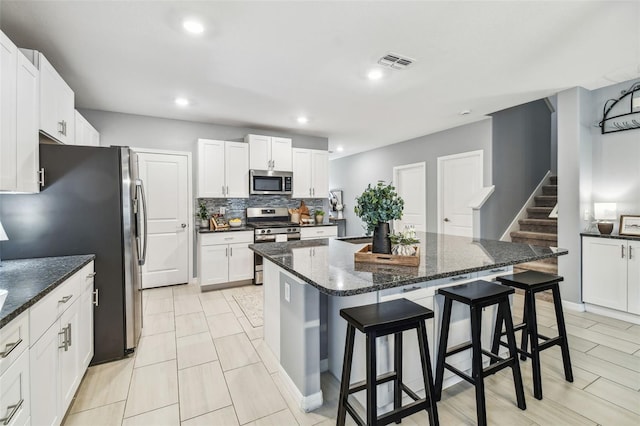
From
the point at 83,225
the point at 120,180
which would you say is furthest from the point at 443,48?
the point at 83,225

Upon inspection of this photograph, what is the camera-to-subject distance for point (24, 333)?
4.08 feet

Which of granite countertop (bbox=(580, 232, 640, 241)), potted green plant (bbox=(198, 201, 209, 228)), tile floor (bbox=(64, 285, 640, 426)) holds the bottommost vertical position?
tile floor (bbox=(64, 285, 640, 426))

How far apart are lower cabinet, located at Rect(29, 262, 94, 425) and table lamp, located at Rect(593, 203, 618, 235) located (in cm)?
478

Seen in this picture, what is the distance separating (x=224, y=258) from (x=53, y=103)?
260cm

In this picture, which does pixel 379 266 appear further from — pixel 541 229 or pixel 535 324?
pixel 541 229

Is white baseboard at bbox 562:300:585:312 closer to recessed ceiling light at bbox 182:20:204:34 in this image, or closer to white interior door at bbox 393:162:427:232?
white interior door at bbox 393:162:427:232

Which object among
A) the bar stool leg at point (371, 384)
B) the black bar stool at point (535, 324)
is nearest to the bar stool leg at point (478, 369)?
the black bar stool at point (535, 324)

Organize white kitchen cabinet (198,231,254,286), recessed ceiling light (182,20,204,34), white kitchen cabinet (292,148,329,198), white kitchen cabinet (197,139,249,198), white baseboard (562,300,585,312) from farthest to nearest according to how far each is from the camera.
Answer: white kitchen cabinet (292,148,329,198)
white kitchen cabinet (197,139,249,198)
white kitchen cabinet (198,231,254,286)
white baseboard (562,300,585,312)
recessed ceiling light (182,20,204,34)

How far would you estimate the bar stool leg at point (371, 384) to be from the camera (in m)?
1.31

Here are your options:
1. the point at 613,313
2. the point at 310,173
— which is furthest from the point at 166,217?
the point at 613,313

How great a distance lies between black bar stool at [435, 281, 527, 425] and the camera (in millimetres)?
1623

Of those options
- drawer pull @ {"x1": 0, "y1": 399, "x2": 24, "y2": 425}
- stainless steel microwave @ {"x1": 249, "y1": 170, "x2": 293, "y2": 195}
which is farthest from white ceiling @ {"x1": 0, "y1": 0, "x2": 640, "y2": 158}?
drawer pull @ {"x1": 0, "y1": 399, "x2": 24, "y2": 425}

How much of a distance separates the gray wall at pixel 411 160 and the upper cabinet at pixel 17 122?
5301mm

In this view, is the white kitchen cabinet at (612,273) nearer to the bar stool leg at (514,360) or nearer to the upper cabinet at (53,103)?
the bar stool leg at (514,360)
